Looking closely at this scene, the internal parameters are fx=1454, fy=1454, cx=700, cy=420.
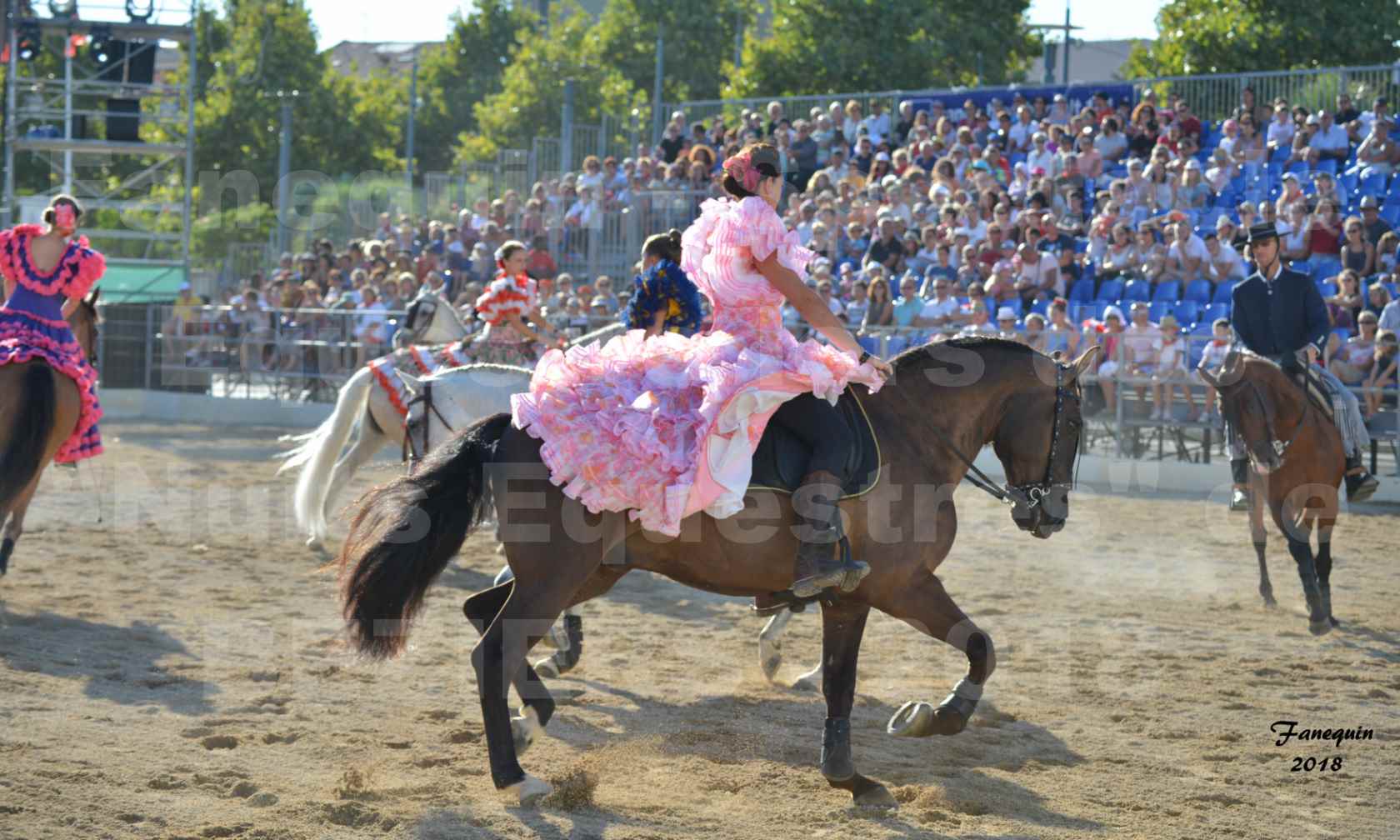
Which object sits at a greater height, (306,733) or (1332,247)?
(1332,247)

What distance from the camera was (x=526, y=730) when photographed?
20.2 ft

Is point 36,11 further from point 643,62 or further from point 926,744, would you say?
point 643,62

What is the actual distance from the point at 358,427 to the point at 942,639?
6584mm

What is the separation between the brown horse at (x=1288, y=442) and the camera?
31.6 ft

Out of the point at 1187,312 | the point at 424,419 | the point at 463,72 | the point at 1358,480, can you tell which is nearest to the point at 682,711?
the point at 424,419

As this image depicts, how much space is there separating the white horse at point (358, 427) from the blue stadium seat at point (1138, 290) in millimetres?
9633

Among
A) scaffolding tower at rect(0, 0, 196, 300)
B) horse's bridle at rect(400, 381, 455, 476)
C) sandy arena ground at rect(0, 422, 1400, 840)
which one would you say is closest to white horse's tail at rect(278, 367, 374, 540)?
sandy arena ground at rect(0, 422, 1400, 840)

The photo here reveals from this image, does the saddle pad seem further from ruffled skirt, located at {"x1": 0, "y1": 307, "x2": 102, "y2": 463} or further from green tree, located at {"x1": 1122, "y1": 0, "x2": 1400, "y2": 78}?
green tree, located at {"x1": 1122, "y1": 0, "x2": 1400, "y2": 78}

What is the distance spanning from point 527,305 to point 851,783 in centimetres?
578

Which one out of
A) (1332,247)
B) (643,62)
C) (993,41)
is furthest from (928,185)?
(643,62)

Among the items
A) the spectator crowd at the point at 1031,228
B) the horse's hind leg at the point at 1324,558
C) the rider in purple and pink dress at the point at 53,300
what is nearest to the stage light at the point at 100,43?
the spectator crowd at the point at 1031,228

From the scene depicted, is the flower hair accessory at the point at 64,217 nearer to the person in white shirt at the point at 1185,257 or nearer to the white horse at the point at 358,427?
the white horse at the point at 358,427

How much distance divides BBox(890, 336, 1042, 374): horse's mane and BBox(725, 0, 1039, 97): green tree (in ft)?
98.2

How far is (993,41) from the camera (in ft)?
125
